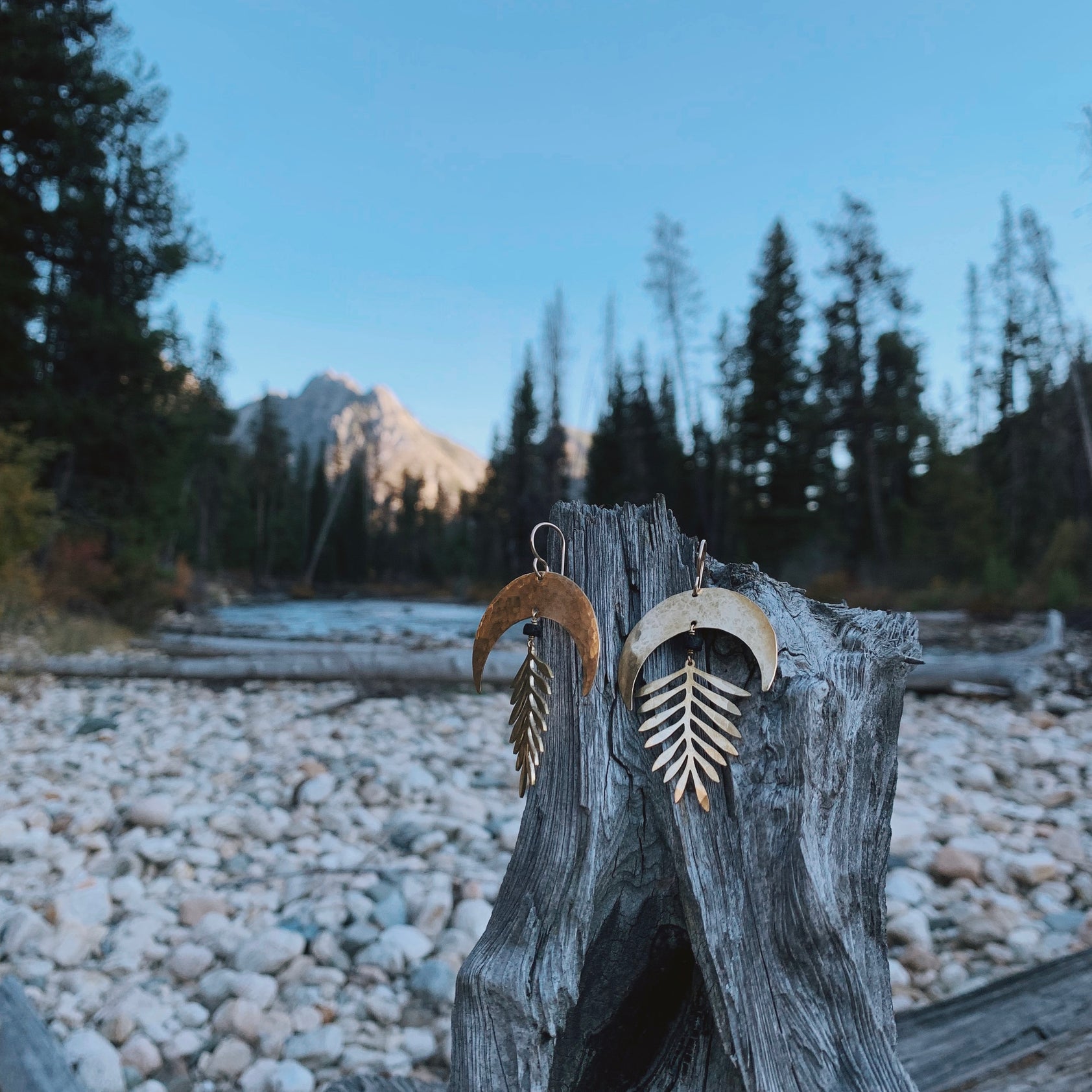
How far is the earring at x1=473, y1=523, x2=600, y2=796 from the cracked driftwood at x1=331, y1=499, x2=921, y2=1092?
32 millimetres

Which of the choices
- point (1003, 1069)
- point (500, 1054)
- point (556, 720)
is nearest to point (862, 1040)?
point (500, 1054)

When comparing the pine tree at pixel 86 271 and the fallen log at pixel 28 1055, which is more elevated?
the pine tree at pixel 86 271

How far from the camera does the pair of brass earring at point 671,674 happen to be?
4.24ft

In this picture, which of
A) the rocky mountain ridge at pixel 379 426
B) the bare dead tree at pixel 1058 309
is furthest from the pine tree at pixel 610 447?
the rocky mountain ridge at pixel 379 426

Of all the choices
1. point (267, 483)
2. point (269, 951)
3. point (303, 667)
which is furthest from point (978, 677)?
point (267, 483)

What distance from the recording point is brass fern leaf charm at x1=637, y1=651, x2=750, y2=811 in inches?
50.6

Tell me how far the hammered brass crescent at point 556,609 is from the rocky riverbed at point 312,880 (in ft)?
6.15

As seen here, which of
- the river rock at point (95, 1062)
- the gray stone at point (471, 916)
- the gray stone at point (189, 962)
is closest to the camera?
the river rock at point (95, 1062)

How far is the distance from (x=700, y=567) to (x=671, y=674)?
0.21 metres

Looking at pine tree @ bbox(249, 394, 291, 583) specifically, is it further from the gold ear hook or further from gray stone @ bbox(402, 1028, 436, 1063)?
the gold ear hook

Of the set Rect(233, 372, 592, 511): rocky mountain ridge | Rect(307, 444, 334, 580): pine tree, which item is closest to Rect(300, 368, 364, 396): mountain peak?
Rect(233, 372, 592, 511): rocky mountain ridge

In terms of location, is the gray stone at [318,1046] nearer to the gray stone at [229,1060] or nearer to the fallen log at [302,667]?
the gray stone at [229,1060]

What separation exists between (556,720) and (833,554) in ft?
64.9

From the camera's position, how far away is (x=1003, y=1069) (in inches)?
73.2
